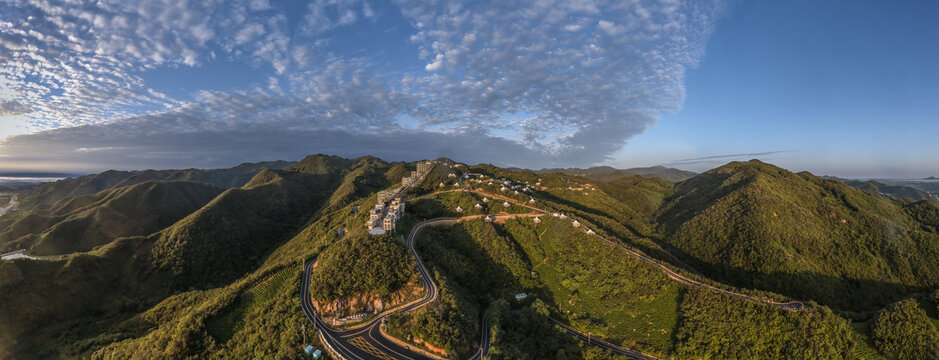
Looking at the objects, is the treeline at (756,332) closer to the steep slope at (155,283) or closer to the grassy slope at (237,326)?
Answer: the grassy slope at (237,326)

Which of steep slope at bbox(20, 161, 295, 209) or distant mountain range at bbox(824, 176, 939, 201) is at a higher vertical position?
steep slope at bbox(20, 161, 295, 209)

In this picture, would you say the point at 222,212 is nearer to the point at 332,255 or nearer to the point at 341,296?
the point at 332,255

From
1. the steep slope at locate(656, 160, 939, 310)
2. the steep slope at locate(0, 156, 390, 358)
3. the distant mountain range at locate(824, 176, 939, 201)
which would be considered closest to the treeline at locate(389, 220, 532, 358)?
the steep slope at locate(0, 156, 390, 358)

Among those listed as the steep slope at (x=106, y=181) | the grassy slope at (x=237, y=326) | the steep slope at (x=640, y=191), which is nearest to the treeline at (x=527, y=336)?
the grassy slope at (x=237, y=326)

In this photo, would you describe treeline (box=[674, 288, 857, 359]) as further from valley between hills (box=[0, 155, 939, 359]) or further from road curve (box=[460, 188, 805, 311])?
road curve (box=[460, 188, 805, 311])

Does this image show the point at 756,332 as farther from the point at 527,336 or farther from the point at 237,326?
the point at 237,326

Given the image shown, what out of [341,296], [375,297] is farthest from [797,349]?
[341,296]
